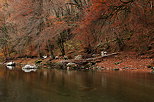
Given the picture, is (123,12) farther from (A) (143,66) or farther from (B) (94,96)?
(B) (94,96)

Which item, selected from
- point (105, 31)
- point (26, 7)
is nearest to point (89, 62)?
point (105, 31)

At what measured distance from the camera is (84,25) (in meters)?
13.1

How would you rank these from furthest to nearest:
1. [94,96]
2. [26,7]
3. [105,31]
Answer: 1. [26,7]
2. [105,31]
3. [94,96]

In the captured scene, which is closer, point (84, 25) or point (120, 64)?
point (120, 64)

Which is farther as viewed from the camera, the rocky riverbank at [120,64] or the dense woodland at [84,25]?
the dense woodland at [84,25]

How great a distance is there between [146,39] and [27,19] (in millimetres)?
12791

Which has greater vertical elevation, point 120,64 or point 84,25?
point 84,25

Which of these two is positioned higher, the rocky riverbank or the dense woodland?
the dense woodland

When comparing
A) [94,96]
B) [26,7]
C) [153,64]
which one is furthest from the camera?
[26,7]

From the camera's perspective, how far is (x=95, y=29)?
469 inches

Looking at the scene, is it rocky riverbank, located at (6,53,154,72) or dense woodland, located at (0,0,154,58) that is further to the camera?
dense woodland, located at (0,0,154,58)

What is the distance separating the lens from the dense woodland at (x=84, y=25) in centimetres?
1090

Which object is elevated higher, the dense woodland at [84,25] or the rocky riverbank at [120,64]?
the dense woodland at [84,25]

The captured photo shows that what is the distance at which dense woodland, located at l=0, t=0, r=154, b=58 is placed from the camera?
35.8 feet
